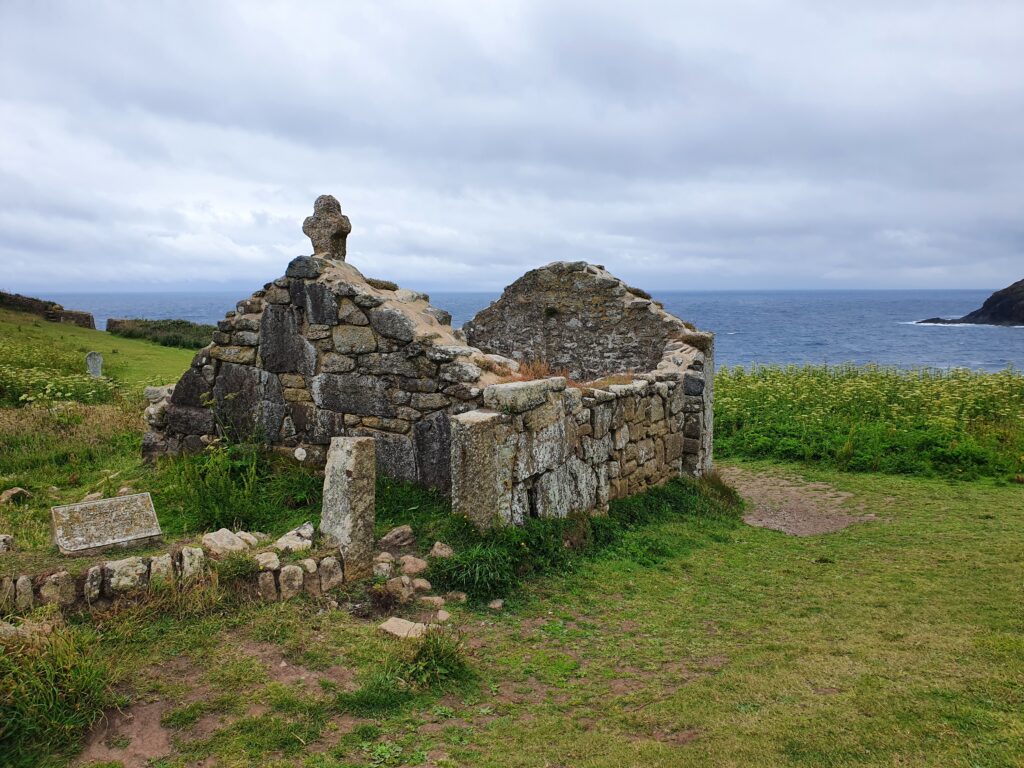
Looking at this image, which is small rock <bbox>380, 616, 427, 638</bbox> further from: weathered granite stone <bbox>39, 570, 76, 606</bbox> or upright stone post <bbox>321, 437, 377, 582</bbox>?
weathered granite stone <bbox>39, 570, 76, 606</bbox>

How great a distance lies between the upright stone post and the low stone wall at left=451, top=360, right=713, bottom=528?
95 cm

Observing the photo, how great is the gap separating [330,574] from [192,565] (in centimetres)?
113

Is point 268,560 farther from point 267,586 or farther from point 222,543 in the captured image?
point 222,543

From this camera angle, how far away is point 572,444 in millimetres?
8555

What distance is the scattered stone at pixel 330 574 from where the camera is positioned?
20.4ft

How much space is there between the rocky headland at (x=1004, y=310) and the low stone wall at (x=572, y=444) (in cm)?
9715

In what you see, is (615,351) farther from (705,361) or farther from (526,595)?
(526,595)

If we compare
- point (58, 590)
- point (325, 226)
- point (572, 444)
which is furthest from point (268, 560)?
point (325, 226)

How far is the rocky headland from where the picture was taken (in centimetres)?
8912

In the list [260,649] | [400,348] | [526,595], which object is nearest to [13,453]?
[400,348]

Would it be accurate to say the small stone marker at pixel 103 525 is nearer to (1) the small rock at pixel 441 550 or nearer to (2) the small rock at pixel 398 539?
(2) the small rock at pixel 398 539

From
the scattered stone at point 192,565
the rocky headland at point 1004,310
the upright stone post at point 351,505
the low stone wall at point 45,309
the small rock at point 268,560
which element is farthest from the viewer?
the rocky headland at point 1004,310

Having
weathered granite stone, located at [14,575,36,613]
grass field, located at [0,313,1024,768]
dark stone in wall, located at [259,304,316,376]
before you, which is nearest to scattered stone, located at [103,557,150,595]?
grass field, located at [0,313,1024,768]

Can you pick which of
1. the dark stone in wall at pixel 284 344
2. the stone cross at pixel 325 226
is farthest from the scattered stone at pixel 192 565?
the stone cross at pixel 325 226
